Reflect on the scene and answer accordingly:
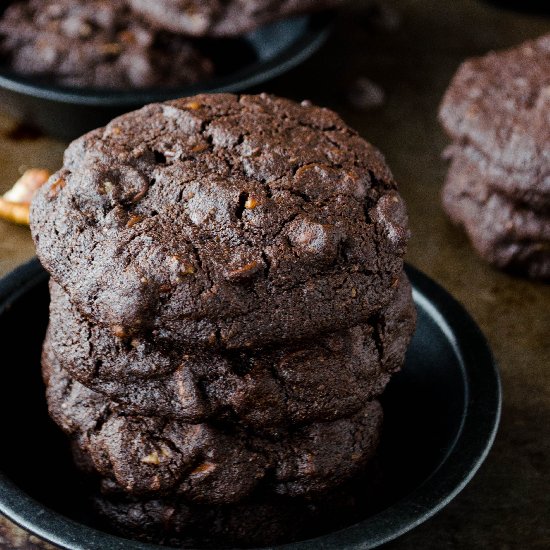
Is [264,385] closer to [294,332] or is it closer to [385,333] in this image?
[294,332]

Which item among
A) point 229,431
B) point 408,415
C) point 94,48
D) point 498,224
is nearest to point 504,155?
point 498,224

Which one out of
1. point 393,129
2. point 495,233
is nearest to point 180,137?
point 495,233

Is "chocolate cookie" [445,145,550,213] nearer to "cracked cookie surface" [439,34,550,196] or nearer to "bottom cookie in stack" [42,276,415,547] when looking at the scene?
"cracked cookie surface" [439,34,550,196]

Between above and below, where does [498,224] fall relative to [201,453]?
below

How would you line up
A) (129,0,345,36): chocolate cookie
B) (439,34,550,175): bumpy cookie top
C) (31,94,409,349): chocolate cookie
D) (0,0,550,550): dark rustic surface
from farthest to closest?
(129,0,345,36): chocolate cookie < (439,34,550,175): bumpy cookie top < (0,0,550,550): dark rustic surface < (31,94,409,349): chocolate cookie

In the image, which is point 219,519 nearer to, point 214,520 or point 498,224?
point 214,520

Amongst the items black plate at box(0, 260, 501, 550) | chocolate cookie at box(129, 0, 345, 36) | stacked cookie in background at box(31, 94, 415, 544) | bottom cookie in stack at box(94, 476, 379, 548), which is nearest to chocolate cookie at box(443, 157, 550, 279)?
black plate at box(0, 260, 501, 550)
